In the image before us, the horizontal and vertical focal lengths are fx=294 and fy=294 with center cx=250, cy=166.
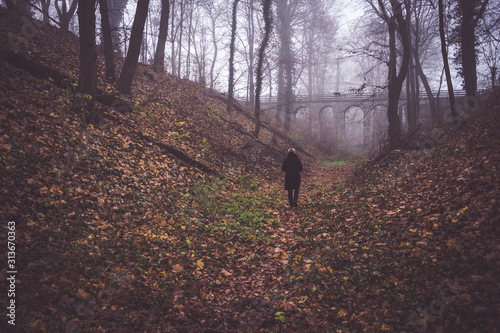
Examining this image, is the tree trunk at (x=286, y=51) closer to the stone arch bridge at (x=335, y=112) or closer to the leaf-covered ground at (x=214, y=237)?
the stone arch bridge at (x=335, y=112)

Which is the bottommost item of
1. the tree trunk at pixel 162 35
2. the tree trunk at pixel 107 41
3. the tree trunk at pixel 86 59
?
the tree trunk at pixel 86 59

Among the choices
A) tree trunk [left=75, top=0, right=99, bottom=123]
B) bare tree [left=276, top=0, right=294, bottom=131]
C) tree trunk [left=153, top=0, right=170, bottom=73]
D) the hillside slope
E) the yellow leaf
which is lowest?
the yellow leaf

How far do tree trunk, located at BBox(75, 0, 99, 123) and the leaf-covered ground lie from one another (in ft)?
1.48

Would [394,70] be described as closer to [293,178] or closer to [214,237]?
[293,178]

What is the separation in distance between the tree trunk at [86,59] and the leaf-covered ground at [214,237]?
451 mm

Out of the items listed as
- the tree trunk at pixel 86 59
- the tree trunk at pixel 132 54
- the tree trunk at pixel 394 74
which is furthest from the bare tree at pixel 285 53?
the tree trunk at pixel 86 59

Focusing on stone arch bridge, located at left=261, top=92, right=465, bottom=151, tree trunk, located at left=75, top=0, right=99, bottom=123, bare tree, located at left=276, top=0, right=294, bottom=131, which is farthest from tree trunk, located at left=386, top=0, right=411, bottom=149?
bare tree, located at left=276, top=0, right=294, bottom=131

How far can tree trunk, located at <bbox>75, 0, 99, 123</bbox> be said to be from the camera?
8.67 meters

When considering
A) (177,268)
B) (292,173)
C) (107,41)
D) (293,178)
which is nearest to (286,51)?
(107,41)

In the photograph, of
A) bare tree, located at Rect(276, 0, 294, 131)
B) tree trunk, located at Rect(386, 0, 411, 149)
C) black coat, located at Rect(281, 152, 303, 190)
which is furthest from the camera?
bare tree, located at Rect(276, 0, 294, 131)

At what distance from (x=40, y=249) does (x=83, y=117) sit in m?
5.21

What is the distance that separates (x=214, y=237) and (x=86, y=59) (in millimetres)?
6625

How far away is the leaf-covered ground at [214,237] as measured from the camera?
3.79 m

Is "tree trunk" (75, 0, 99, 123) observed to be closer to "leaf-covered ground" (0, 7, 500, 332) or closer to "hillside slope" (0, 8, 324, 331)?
"hillside slope" (0, 8, 324, 331)
